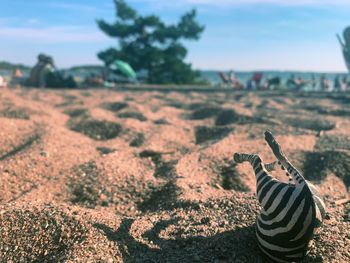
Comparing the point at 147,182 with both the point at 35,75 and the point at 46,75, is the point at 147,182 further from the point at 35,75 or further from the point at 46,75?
the point at 35,75

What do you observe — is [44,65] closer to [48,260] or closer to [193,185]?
[193,185]

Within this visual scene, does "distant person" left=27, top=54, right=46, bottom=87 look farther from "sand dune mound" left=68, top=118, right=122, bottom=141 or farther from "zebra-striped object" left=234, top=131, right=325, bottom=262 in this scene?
"zebra-striped object" left=234, top=131, right=325, bottom=262

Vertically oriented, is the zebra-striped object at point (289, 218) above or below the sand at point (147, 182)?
above

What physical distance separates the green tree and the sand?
13830 millimetres

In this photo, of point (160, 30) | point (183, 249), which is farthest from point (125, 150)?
point (160, 30)

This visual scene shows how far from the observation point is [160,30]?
67.3 ft

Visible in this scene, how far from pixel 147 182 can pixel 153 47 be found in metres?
17.8

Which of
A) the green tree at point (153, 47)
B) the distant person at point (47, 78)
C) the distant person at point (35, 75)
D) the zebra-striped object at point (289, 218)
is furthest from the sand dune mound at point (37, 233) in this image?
the green tree at point (153, 47)

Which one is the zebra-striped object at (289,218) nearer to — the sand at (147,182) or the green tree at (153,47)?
the sand at (147,182)

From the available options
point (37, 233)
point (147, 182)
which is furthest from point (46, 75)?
point (37, 233)

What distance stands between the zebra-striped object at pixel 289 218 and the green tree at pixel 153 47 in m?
18.4

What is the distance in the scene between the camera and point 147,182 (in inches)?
134

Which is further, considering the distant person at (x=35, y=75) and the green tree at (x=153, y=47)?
the green tree at (x=153, y=47)

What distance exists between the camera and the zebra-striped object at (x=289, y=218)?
1943 millimetres
